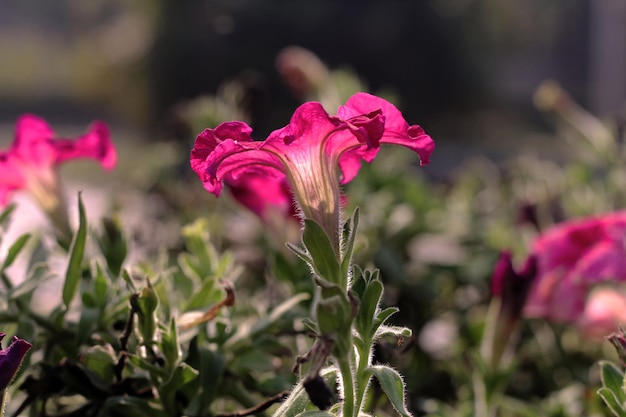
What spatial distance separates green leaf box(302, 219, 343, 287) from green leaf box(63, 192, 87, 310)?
0.63 ft

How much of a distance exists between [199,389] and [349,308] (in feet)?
0.70

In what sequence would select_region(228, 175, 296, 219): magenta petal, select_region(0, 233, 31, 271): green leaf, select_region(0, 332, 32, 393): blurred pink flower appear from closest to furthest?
1. select_region(0, 332, 32, 393): blurred pink flower
2. select_region(0, 233, 31, 271): green leaf
3. select_region(228, 175, 296, 219): magenta petal

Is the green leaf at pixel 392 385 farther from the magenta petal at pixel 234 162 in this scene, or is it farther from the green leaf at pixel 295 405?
the magenta petal at pixel 234 162

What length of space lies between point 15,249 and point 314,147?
309 mm

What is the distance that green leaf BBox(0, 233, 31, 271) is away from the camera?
0.68 meters

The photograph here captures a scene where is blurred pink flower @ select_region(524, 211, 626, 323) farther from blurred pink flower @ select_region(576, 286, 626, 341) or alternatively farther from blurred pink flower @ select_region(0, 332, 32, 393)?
blurred pink flower @ select_region(0, 332, 32, 393)

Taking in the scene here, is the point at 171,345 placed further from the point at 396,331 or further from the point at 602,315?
the point at 602,315

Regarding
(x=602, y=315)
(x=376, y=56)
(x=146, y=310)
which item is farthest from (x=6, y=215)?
(x=376, y=56)

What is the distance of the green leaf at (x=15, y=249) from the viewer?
682 millimetres

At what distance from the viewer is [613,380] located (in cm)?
55

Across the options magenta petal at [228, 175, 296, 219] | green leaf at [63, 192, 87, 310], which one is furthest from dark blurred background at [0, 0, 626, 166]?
green leaf at [63, 192, 87, 310]

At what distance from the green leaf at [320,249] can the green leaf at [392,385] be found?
57 mm

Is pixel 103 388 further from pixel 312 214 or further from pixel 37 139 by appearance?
pixel 37 139

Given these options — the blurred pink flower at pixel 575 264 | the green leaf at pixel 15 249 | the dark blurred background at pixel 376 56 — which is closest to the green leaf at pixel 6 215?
the green leaf at pixel 15 249
